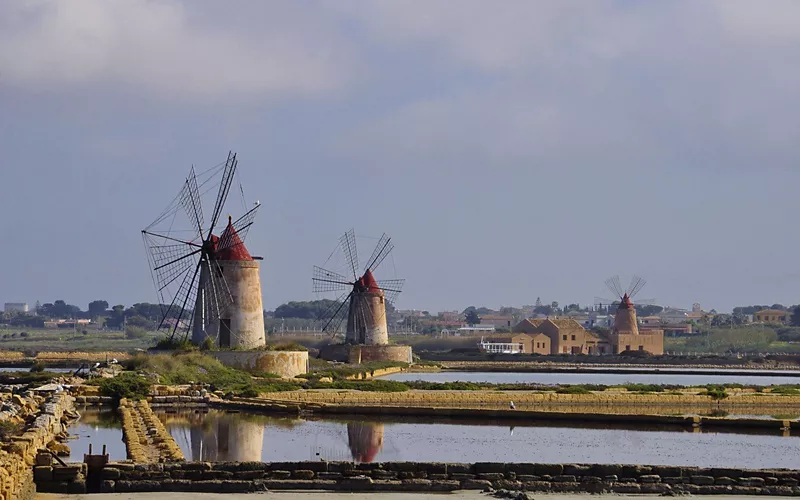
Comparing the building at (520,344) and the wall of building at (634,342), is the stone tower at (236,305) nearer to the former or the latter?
the building at (520,344)

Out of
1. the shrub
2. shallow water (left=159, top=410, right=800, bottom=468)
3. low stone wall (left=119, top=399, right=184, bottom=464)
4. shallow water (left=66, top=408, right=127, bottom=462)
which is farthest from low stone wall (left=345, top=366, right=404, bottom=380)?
low stone wall (left=119, top=399, right=184, bottom=464)

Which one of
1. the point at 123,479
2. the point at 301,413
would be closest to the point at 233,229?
the point at 301,413

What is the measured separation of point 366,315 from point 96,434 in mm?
34879

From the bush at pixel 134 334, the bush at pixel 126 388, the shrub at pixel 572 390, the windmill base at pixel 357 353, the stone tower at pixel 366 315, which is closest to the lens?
the bush at pixel 126 388

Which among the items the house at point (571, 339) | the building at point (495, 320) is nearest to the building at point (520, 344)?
the house at point (571, 339)

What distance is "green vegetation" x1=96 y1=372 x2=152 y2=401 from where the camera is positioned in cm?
2608

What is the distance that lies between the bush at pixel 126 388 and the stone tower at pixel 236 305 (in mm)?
8669

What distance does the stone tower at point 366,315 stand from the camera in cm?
5353

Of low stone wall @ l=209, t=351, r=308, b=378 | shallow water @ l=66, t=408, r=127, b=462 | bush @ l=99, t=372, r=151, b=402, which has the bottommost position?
shallow water @ l=66, t=408, r=127, b=462

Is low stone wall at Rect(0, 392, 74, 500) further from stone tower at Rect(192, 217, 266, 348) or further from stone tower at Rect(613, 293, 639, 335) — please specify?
stone tower at Rect(613, 293, 639, 335)

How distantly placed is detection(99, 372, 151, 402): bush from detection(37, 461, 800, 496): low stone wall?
1344 cm

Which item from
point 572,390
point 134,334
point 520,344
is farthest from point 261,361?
point 134,334

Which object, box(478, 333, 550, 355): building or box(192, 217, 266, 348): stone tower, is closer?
box(192, 217, 266, 348): stone tower

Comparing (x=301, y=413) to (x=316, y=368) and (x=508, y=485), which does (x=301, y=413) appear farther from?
(x=316, y=368)
